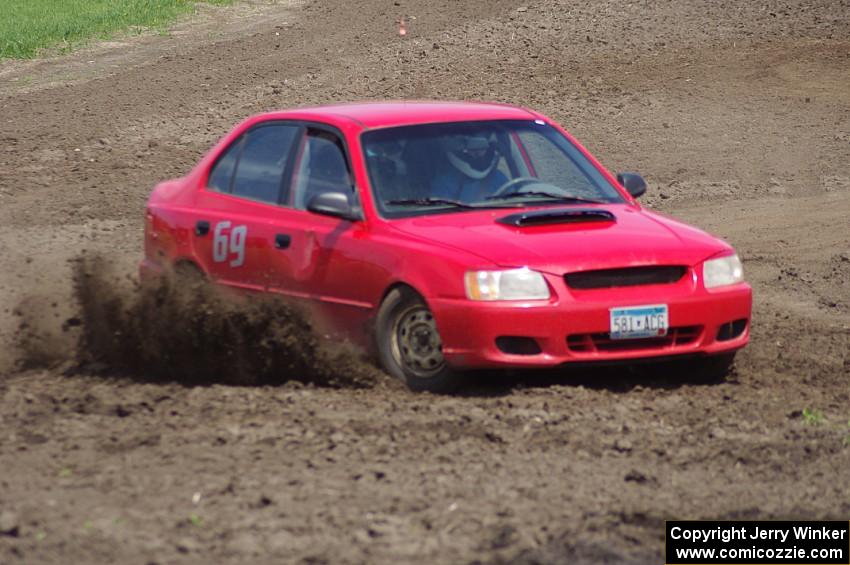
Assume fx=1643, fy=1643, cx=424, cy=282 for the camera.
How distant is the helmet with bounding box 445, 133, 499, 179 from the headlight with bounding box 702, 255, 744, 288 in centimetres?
140

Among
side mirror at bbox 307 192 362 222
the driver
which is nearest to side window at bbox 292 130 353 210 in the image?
side mirror at bbox 307 192 362 222

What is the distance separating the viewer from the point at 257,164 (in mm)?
9539

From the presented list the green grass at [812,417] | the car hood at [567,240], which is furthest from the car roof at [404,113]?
the green grass at [812,417]

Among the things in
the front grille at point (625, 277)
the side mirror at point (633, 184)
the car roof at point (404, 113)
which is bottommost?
the front grille at point (625, 277)

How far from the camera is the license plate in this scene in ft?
26.3

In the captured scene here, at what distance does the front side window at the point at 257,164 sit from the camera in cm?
935

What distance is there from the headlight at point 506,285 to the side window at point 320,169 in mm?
1242

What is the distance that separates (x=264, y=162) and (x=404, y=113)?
881 millimetres

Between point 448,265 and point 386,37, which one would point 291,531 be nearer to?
point 448,265

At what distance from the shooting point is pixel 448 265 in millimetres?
7992

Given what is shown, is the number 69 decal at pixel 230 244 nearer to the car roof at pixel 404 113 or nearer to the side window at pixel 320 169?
the side window at pixel 320 169

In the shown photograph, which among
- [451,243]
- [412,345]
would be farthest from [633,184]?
[412,345]

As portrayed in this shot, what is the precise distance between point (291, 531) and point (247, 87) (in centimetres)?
1675

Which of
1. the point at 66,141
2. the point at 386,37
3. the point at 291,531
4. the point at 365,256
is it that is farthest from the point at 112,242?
the point at 386,37
